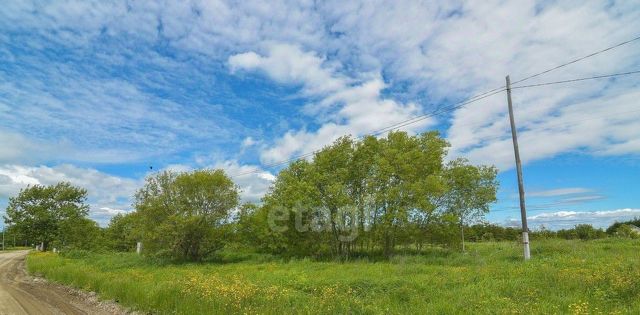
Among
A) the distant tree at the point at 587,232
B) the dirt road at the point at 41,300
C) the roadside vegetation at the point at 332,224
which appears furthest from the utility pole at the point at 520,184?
the distant tree at the point at 587,232

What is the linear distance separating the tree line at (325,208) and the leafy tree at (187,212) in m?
0.07

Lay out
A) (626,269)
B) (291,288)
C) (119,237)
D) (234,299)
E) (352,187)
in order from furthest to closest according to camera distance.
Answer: (119,237)
(352,187)
(291,288)
(626,269)
(234,299)

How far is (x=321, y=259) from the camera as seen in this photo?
31.3m

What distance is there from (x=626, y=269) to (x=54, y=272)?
95.2 feet

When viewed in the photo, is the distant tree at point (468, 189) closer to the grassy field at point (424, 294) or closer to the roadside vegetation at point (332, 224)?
the roadside vegetation at point (332, 224)

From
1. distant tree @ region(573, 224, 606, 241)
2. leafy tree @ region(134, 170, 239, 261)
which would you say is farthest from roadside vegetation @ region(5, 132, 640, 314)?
distant tree @ region(573, 224, 606, 241)

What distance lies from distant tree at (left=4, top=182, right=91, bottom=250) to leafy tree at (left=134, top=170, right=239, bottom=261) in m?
31.8

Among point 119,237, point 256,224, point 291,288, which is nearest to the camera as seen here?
point 291,288

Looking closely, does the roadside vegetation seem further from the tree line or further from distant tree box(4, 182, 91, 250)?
distant tree box(4, 182, 91, 250)

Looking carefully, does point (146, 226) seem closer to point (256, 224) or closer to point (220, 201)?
point (220, 201)

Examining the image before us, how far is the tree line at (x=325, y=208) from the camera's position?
27969 mm

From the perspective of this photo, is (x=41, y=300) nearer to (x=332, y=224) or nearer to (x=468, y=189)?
(x=332, y=224)

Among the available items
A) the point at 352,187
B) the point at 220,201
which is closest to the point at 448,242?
the point at 352,187

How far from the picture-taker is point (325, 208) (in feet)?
96.9
